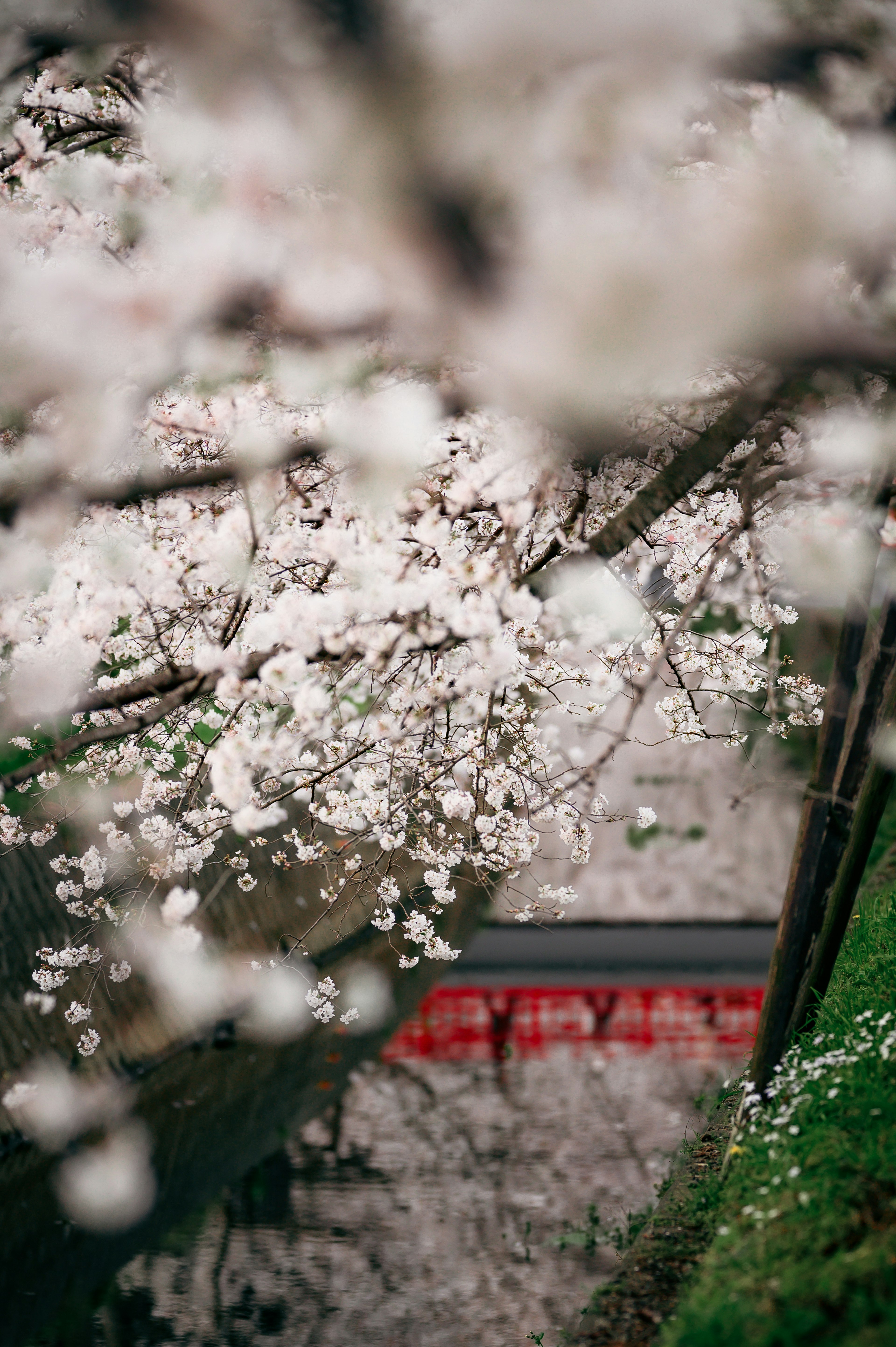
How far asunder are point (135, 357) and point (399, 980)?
6719mm

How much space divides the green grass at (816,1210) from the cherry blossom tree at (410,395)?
128cm

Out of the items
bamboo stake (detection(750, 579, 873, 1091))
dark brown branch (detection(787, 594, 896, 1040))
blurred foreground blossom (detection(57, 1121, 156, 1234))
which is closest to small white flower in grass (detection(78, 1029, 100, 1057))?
blurred foreground blossom (detection(57, 1121, 156, 1234))

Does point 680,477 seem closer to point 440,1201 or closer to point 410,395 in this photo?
point 410,395

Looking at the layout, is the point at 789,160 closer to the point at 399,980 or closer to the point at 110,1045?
the point at 110,1045

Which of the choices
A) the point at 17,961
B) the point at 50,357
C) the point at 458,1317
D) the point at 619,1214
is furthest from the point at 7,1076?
the point at 50,357

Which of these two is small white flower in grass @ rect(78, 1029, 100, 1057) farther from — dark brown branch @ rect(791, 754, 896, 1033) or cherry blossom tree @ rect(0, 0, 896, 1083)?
dark brown branch @ rect(791, 754, 896, 1033)

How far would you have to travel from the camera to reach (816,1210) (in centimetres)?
313

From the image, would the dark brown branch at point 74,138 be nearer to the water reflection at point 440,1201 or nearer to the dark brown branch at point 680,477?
the dark brown branch at point 680,477

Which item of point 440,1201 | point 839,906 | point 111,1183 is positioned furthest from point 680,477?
point 111,1183

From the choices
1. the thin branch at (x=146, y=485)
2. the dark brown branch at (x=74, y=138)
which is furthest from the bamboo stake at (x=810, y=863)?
the dark brown branch at (x=74, y=138)

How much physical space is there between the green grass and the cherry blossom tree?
4.20ft

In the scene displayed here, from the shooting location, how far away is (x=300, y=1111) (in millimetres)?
6562

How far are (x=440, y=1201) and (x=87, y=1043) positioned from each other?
212 cm

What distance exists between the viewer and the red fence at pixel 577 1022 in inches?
306
